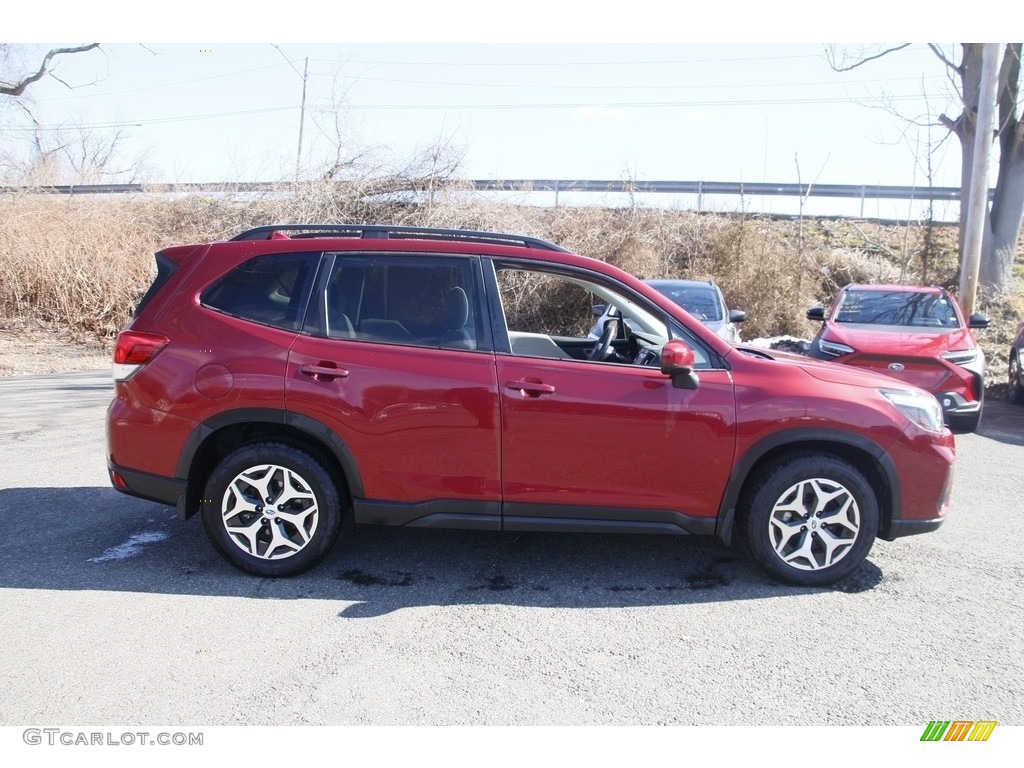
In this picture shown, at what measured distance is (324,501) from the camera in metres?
4.51

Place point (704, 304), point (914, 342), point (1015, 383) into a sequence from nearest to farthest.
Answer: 1. point (914, 342)
2. point (1015, 383)
3. point (704, 304)

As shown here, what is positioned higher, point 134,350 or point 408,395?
point 134,350

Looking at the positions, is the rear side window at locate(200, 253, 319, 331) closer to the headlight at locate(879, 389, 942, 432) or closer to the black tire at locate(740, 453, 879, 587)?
the black tire at locate(740, 453, 879, 587)

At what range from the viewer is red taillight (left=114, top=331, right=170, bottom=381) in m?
4.62

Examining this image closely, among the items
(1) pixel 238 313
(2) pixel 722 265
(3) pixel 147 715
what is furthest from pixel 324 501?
(2) pixel 722 265

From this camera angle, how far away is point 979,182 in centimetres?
1221

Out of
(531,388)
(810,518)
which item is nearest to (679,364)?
(531,388)

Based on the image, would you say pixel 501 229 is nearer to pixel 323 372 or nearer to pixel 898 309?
pixel 898 309

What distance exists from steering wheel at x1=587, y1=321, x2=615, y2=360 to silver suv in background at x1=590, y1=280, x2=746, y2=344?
544 centimetres

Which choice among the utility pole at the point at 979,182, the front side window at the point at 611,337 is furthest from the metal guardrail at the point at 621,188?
the front side window at the point at 611,337

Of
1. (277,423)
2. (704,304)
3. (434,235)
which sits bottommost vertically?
(277,423)

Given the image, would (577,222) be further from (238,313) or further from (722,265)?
(238,313)

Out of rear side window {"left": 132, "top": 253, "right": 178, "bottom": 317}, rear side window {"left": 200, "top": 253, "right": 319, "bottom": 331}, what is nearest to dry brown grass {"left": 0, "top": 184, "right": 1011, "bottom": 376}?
rear side window {"left": 132, "top": 253, "right": 178, "bottom": 317}

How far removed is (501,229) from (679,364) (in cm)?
1384
